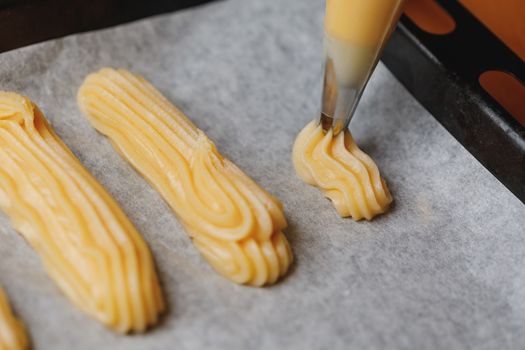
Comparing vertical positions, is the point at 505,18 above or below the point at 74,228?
above

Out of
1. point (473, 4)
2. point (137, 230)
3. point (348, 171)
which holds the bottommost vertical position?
point (137, 230)

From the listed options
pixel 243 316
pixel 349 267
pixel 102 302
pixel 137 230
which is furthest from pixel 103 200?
pixel 349 267

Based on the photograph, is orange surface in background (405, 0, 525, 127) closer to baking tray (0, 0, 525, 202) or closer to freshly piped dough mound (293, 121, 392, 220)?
baking tray (0, 0, 525, 202)

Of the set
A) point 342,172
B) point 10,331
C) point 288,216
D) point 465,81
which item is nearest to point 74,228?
point 10,331

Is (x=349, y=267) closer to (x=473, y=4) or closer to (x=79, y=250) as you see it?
(x=79, y=250)

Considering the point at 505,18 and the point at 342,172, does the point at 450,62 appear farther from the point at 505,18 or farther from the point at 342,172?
the point at 342,172
